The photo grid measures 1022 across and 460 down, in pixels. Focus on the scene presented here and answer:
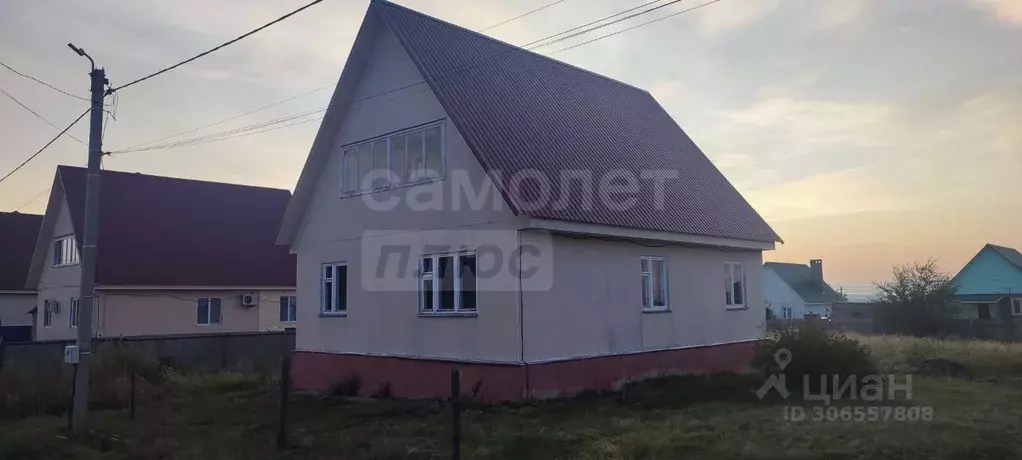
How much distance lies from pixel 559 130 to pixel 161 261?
1791cm

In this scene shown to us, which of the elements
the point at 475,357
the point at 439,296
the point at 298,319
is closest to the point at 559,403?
the point at 475,357

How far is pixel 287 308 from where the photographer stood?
102 feet

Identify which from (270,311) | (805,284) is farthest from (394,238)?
(805,284)

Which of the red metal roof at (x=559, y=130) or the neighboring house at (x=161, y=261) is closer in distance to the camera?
the red metal roof at (x=559, y=130)

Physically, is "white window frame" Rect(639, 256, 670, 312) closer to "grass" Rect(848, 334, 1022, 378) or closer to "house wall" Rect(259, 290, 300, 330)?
"grass" Rect(848, 334, 1022, 378)

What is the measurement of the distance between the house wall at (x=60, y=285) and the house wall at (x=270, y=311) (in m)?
6.50

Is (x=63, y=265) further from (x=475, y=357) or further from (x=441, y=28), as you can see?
(x=475, y=357)

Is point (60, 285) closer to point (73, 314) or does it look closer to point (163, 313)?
point (73, 314)

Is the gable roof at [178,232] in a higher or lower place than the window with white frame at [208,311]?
higher

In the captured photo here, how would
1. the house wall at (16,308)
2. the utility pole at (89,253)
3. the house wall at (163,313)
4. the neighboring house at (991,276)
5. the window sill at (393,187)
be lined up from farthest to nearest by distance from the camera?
the neighboring house at (991,276) → the house wall at (16,308) → the house wall at (163,313) → the window sill at (393,187) → the utility pole at (89,253)

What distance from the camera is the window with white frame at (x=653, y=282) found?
1673 centimetres

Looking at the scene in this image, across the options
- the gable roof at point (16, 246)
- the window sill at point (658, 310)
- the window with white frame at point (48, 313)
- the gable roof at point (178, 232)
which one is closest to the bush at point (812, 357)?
the window sill at point (658, 310)

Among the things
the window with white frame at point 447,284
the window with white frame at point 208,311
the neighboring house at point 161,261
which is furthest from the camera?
the window with white frame at point 208,311

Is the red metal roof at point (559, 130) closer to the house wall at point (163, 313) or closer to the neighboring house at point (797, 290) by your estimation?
the house wall at point (163, 313)
